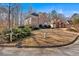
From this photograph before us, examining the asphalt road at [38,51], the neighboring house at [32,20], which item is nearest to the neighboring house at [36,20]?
the neighboring house at [32,20]

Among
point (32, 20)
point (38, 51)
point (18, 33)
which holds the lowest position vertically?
point (38, 51)

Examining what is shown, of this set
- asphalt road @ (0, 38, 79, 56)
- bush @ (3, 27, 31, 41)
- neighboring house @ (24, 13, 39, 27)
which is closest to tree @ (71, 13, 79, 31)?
asphalt road @ (0, 38, 79, 56)

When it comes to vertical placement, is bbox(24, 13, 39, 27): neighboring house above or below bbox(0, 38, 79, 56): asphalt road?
above

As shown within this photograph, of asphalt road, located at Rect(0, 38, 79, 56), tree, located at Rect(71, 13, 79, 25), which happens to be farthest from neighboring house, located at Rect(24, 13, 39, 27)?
tree, located at Rect(71, 13, 79, 25)

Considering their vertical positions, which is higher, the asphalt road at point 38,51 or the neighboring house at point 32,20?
the neighboring house at point 32,20

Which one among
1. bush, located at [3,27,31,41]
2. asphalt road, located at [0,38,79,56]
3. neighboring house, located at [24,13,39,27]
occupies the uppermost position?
neighboring house, located at [24,13,39,27]

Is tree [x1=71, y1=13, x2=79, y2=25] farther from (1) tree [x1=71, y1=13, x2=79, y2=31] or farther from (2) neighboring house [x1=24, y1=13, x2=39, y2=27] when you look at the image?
(2) neighboring house [x1=24, y1=13, x2=39, y2=27]

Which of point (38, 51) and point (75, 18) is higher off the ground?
point (75, 18)

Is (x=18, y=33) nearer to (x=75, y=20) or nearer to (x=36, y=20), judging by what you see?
Result: (x=36, y=20)

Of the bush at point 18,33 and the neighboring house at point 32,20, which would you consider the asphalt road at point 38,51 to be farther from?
the neighboring house at point 32,20

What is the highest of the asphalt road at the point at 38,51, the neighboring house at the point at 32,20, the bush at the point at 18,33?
the neighboring house at the point at 32,20

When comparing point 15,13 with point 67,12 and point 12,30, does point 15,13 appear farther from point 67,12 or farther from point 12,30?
point 67,12

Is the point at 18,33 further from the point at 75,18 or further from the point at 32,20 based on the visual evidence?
the point at 75,18

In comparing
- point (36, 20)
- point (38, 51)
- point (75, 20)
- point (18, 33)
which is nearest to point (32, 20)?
point (36, 20)
